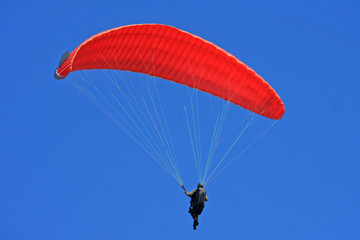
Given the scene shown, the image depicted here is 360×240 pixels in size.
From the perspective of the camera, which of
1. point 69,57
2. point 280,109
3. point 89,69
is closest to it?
point 69,57

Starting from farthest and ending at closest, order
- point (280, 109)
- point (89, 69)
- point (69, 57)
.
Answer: point (280, 109) < point (89, 69) < point (69, 57)

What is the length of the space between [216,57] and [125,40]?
2.54 m

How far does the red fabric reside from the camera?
68.2ft

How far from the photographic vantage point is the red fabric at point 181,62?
2080 cm

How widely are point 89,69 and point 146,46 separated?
164 cm

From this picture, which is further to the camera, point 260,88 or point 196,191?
point 260,88

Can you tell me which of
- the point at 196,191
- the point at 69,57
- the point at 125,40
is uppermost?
the point at 125,40

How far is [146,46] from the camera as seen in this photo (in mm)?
21547

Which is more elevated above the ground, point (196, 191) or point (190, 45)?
point (190, 45)

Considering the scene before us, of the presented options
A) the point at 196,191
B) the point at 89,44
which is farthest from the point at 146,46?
the point at 196,191

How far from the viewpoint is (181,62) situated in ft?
72.6

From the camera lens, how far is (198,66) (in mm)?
22188

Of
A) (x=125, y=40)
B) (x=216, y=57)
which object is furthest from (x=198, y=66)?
(x=125, y=40)

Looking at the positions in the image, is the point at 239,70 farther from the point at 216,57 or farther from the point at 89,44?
the point at 89,44
